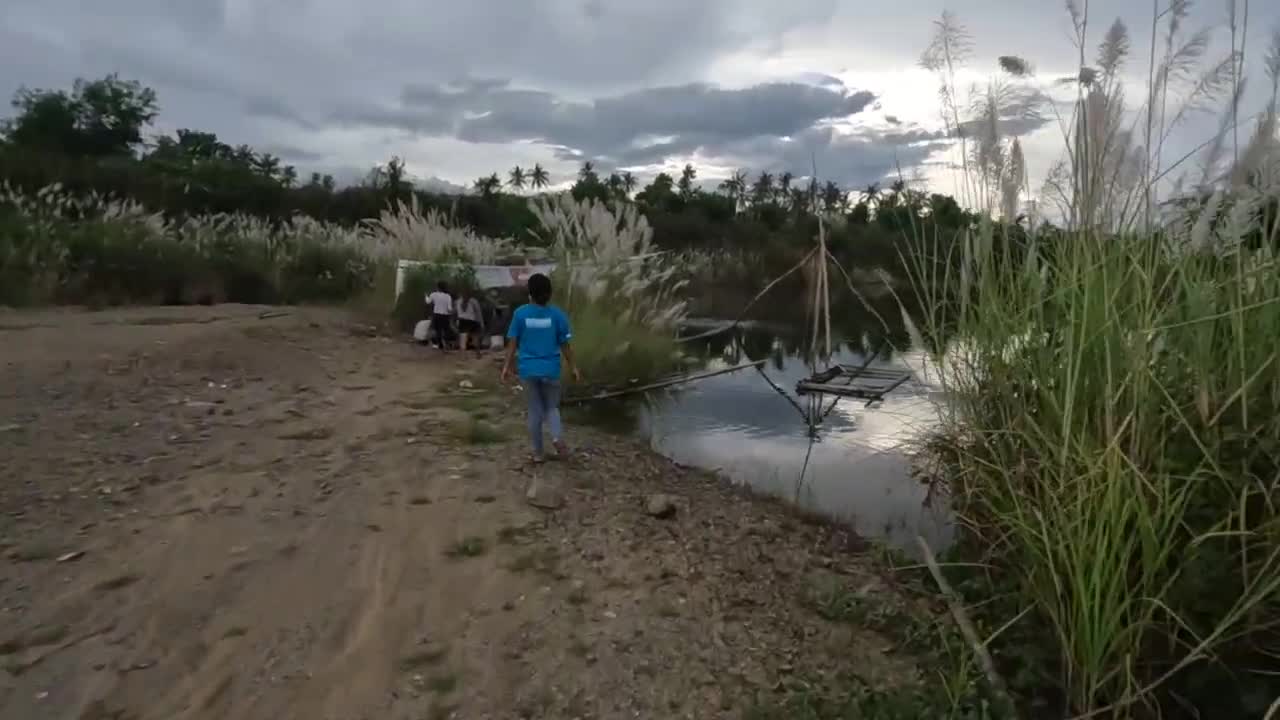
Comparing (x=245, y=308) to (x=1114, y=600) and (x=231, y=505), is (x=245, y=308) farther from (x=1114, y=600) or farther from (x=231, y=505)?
(x=1114, y=600)

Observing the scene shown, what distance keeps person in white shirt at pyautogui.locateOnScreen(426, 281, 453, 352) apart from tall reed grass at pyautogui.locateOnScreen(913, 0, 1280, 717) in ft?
28.8

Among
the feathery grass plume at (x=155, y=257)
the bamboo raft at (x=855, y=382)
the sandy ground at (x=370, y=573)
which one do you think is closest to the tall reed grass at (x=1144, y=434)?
the sandy ground at (x=370, y=573)

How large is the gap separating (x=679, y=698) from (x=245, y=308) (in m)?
12.7

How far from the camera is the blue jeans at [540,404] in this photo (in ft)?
18.5

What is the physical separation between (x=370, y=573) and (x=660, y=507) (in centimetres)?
172

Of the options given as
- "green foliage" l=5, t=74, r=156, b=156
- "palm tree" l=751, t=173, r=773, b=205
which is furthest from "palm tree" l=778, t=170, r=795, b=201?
"green foliage" l=5, t=74, r=156, b=156

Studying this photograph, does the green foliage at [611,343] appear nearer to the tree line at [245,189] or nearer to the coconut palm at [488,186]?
the tree line at [245,189]

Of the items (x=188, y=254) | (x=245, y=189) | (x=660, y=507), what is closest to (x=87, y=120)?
(x=245, y=189)

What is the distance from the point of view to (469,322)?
11453 millimetres

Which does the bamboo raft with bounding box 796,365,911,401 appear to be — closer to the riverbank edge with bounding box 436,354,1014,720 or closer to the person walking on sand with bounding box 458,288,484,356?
the riverbank edge with bounding box 436,354,1014,720

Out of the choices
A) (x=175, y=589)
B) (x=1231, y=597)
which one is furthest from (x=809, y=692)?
(x=175, y=589)

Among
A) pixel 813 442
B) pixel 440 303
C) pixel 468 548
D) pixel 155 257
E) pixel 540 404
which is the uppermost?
pixel 155 257

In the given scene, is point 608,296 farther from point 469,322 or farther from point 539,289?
point 539,289

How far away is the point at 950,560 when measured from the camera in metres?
3.72
